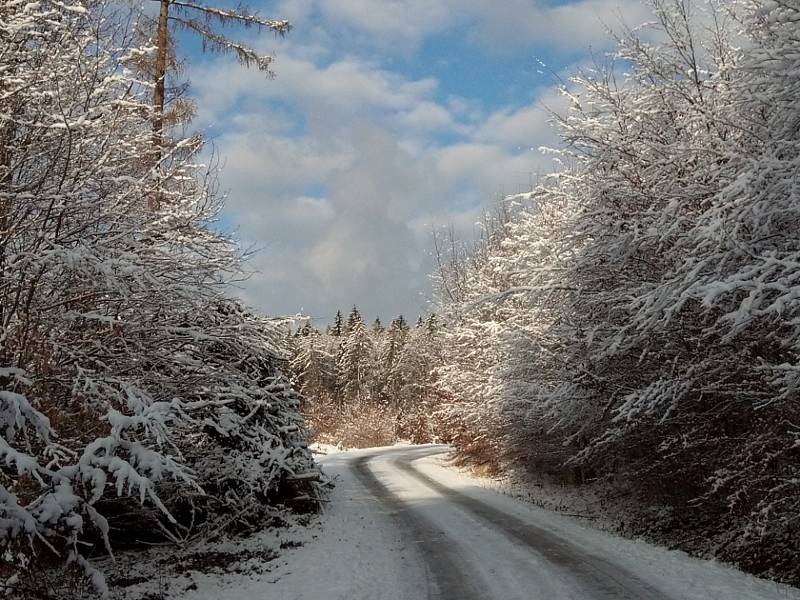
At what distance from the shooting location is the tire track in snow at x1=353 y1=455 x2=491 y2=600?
7.83 metres

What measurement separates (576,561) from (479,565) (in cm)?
146

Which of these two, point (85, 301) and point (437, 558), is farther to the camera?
point (437, 558)

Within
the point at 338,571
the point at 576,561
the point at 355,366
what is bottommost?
the point at 338,571

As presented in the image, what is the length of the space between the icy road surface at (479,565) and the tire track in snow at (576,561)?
0.05 ft

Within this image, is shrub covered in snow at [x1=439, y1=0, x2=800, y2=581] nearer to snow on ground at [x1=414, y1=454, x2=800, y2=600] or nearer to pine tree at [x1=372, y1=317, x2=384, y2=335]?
snow on ground at [x1=414, y1=454, x2=800, y2=600]

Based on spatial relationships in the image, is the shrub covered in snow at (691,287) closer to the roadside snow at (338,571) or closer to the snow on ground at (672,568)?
the snow on ground at (672,568)

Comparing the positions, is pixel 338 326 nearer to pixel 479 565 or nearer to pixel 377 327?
pixel 377 327

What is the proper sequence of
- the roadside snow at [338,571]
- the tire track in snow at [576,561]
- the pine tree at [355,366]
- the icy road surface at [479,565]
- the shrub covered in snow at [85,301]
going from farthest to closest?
the pine tree at [355,366], the roadside snow at [338,571], the icy road surface at [479,565], the tire track in snow at [576,561], the shrub covered in snow at [85,301]

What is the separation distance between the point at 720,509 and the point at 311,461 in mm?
8649

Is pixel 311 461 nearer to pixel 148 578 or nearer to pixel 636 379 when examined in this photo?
pixel 148 578

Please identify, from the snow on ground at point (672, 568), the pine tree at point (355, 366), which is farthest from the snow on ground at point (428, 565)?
the pine tree at point (355, 366)

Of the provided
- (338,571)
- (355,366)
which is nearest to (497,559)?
(338,571)

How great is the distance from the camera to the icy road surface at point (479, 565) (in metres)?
7.77

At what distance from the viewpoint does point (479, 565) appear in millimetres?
9164
